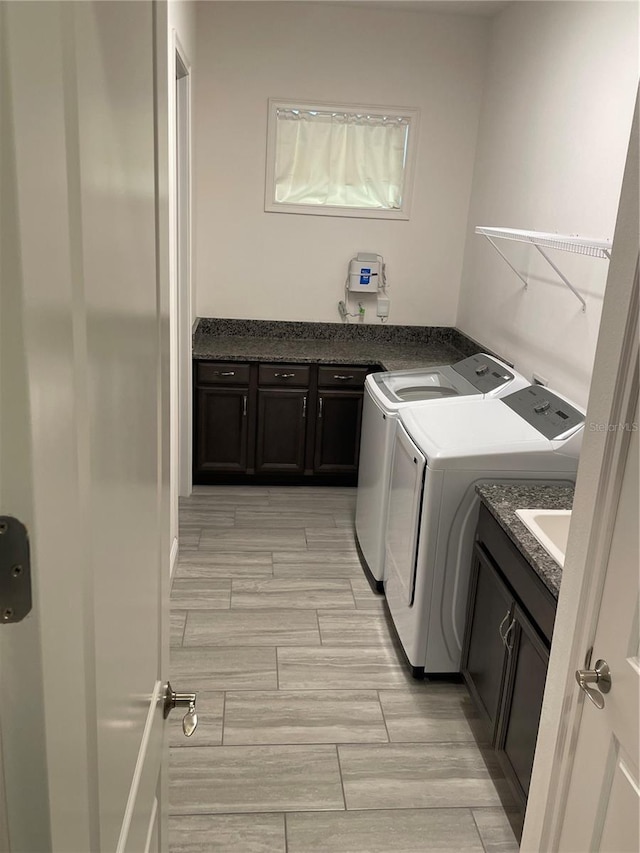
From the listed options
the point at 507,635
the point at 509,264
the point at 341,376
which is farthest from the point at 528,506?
the point at 341,376

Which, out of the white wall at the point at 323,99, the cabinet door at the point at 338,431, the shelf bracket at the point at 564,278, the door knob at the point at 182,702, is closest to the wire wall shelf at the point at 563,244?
the shelf bracket at the point at 564,278

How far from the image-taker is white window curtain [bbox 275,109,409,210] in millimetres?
4371

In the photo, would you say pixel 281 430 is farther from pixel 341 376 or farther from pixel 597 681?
pixel 597 681

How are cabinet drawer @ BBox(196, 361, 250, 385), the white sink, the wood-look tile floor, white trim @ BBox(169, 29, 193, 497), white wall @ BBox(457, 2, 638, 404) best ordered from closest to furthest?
the wood-look tile floor, the white sink, white wall @ BBox(457, 2, 638, 404), white trim @ BBox(169, 29, 193, 497), cabinet drawer @ BBox(196, 361, 250, 385)

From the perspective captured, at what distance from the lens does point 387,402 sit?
322 cm

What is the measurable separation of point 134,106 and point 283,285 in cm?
385

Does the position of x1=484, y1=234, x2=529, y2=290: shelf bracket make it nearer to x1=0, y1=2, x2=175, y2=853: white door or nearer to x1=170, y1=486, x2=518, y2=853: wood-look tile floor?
x1=170, y1=486, x2=518, y2=853: wood-look tile floor

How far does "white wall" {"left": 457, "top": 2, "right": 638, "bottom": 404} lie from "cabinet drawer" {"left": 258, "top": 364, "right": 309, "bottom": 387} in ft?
3.48

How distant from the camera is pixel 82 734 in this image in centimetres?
62

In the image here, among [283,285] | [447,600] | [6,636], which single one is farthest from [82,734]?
[283,285]

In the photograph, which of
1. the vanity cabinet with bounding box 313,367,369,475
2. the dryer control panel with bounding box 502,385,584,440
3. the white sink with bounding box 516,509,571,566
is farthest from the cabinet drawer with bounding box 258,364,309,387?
the white sink with bounding box 516,509,571,566

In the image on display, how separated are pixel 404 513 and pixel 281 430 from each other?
→ 1.63 meters

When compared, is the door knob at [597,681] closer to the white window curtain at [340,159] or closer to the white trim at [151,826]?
the white trim at [151,826]

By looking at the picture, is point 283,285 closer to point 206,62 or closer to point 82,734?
point 206,62
